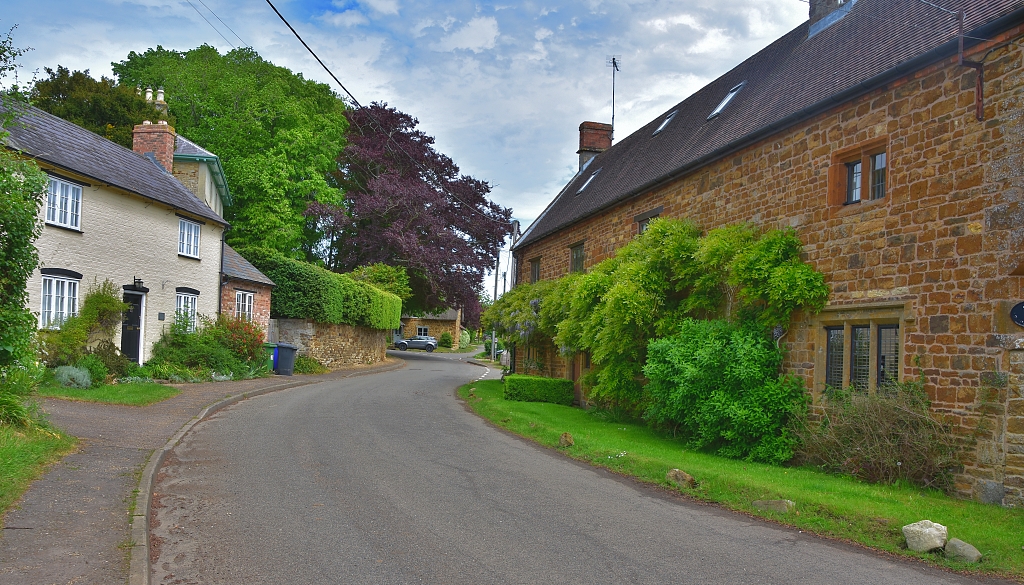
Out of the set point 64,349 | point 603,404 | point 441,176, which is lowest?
point 603,404

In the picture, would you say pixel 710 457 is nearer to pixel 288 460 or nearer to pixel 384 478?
pixel 384 478

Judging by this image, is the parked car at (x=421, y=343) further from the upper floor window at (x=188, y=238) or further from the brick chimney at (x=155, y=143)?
the upper floor window at (x=188, y=238)

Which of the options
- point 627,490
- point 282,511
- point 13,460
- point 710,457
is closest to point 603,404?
point 710,457

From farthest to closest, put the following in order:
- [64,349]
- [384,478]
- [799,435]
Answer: [64,349] → [799,435] → [384,478]

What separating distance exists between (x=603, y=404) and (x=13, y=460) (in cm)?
1392

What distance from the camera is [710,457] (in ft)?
40.3

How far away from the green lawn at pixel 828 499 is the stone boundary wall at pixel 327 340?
17.4 m

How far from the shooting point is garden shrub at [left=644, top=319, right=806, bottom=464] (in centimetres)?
1195

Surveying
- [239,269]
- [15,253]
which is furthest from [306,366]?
[15,253]

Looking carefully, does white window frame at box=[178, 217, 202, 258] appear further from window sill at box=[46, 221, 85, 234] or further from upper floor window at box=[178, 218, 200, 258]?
window sill at box=[46, 221, 85, 234]

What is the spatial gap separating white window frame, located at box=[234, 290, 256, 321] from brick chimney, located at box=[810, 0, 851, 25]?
66.0ft

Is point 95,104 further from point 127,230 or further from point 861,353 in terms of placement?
point 861,353

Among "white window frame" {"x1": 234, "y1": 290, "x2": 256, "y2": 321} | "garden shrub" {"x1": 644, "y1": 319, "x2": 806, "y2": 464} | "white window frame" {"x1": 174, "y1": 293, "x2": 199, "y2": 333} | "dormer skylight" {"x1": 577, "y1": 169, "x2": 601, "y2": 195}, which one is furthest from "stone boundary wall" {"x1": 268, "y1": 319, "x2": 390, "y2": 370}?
"garden shrub" {"x1": 644, "y1": 319, "x2": 806, "y2": 464}

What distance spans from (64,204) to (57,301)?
2.38 metres
